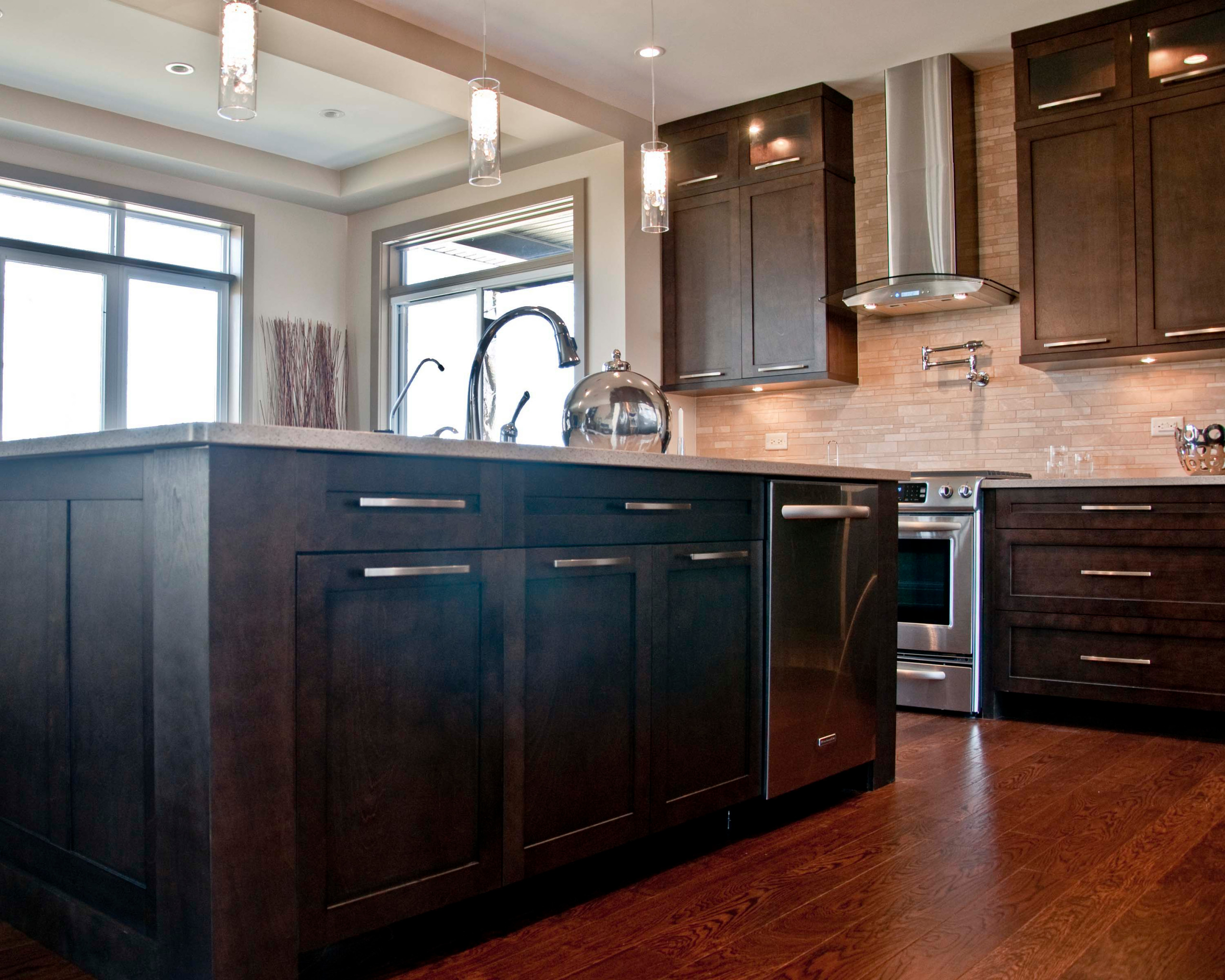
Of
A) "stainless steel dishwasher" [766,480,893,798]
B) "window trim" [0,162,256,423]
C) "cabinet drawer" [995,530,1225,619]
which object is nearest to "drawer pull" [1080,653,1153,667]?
"cabinet drawer" [995,530,1225,619]

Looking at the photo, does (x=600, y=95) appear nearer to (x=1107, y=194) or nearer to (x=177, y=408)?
(x=1107, y=194)

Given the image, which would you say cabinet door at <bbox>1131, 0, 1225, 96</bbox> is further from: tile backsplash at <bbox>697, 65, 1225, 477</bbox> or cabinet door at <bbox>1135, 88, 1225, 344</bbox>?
Result: tile backsplash at <bbox>697, 65, 1225, 477</bbox>

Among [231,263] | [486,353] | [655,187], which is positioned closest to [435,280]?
[231,263]

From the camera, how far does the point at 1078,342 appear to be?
4156mm

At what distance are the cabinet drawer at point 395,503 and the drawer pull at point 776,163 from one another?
11.9 feet

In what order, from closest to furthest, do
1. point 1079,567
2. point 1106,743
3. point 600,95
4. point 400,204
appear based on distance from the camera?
1. point 1106,743
2. point 1079,567
3. point 600,95
4. point 400,204

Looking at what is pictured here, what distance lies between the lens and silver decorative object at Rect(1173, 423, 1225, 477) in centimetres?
392

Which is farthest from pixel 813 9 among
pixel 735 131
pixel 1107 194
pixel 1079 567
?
pixel 1079 567

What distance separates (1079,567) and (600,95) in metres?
3.00

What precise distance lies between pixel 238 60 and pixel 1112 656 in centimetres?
334

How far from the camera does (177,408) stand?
6047 millimetres

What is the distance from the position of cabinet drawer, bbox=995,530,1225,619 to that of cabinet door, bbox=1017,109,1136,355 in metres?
0.81

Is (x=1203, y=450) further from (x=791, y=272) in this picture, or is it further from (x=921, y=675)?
(x=791, y=272)

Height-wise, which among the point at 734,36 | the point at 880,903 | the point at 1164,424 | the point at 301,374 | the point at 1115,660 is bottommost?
the point at 880,903
